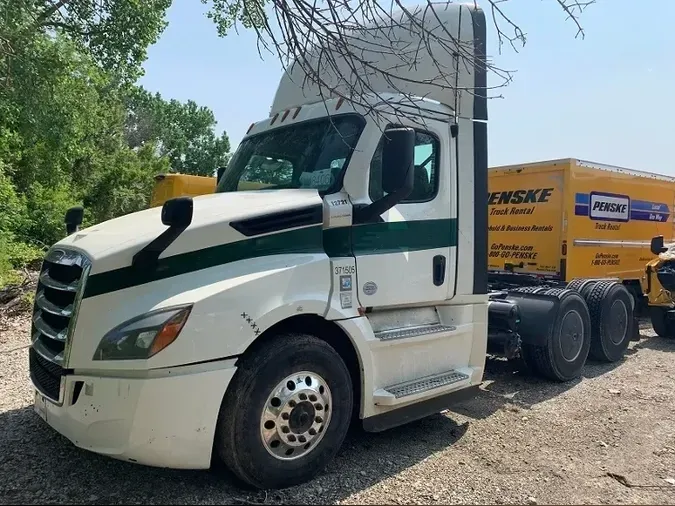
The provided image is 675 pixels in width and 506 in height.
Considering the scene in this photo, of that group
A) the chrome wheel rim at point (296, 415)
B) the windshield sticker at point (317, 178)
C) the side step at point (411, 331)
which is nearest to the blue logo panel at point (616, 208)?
the side step at point (411, 331)

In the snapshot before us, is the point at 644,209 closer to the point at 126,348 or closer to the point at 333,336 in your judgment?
the point at 333,336

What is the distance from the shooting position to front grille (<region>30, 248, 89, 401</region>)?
3438mm

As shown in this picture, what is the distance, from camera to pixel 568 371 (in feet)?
21.9

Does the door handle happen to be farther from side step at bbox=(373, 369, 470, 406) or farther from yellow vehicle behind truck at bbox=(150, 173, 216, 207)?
yellow vehicle behind truck at bbox=(150, 173, 216, 207)

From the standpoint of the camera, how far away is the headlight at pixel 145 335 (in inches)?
125

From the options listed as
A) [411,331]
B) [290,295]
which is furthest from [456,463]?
[290,295]

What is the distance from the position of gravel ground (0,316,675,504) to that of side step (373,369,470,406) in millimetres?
497

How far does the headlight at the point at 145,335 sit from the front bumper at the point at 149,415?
148 mm

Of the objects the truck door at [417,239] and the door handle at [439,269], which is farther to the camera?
the door handle at [439,269]

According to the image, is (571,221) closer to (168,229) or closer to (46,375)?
(168,229)

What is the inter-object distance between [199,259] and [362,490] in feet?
6.22

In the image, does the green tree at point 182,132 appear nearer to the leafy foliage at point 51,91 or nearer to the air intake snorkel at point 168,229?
the leafy foliage at point 51,91

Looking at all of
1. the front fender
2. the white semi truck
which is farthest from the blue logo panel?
the front fender

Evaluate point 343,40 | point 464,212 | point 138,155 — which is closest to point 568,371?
point 464,212
